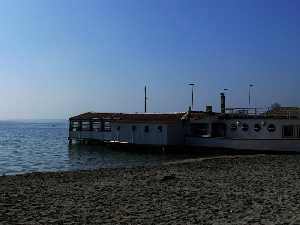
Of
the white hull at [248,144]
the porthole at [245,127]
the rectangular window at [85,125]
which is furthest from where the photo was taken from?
the rectangular window at [85,125]

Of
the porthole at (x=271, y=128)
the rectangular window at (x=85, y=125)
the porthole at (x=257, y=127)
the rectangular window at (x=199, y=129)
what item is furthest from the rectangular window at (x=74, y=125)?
the porthole at (x=271, y=128)

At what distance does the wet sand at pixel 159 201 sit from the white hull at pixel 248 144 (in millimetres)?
21249

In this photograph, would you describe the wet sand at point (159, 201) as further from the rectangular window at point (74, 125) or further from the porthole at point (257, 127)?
the rectangular window at point (74, 125)

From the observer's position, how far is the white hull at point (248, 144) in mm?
42219

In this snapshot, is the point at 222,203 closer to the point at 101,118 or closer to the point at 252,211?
the point at 252,211

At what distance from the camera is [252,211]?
516 inches

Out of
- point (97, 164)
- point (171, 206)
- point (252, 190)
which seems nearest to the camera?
point (171, 206)

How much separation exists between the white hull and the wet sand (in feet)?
69.7

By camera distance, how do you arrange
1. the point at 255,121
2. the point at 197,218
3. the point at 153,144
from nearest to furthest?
1. the point at 197,218
2. the point at 255,121
3. the point at 153,144

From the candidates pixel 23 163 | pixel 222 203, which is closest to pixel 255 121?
pixel 23 163

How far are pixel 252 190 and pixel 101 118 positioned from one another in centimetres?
4423

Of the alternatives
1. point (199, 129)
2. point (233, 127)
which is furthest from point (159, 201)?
point (199, 129)

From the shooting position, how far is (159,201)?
49.8 ft

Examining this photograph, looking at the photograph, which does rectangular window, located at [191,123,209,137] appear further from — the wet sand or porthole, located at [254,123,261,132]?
the wet sand
